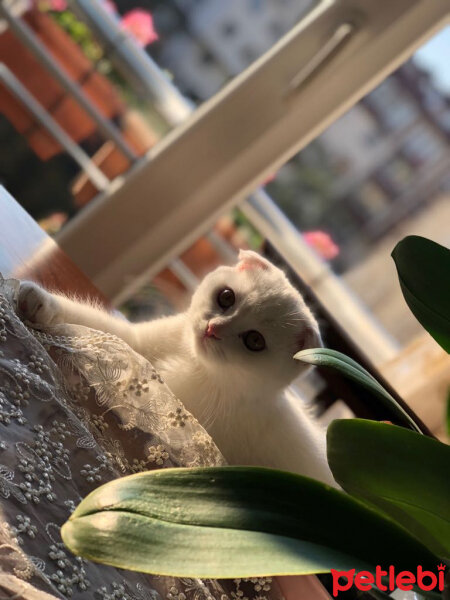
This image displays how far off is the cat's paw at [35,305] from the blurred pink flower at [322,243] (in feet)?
3.70

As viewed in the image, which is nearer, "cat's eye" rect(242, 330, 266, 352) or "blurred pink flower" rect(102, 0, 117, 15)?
"cat's eye" rect(242, 330, 266, 352)

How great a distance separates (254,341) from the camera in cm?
85

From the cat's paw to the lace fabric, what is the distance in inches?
0.7

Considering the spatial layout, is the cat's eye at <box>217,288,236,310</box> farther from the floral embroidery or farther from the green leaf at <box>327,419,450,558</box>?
the green leaf at <box>327,419,450,558</box>

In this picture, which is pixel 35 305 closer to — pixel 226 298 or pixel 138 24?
pixel 226 298

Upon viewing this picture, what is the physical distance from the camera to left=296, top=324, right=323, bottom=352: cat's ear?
32.8 inches

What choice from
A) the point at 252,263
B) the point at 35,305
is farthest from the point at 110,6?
the point at 35,305

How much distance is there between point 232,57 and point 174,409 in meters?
1.24

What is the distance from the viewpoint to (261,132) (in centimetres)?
153

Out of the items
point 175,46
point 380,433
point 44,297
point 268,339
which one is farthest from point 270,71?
point 380,433

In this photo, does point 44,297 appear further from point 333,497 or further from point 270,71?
point 270,71

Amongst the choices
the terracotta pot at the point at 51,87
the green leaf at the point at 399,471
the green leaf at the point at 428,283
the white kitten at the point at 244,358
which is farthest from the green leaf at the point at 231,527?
the terracotta pot at the point at 51,87

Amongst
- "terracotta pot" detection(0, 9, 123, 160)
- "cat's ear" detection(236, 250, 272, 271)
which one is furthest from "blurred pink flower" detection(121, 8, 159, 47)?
"cat's ear" detection(236, 250, 272, 271)

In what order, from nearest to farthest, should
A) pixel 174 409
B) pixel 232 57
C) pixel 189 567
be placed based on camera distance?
pixel 189 567, pixel 174 409, pixel 232 57
